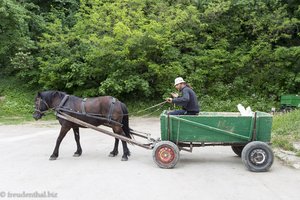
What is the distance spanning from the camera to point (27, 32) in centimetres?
2139

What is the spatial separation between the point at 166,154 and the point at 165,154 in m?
0.02

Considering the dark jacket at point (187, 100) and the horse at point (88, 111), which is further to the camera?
the horse at point (88, 111)

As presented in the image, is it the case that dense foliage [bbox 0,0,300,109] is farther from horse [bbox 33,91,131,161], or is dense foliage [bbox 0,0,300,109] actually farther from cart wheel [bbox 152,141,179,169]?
cart wheel [bbox 152,141,179,169]

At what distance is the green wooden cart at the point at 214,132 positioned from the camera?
751 centimetres

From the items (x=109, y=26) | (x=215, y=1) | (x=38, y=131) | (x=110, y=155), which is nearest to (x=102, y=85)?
(x=109, y=26)

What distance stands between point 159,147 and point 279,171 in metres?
2.41

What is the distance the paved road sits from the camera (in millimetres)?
6027

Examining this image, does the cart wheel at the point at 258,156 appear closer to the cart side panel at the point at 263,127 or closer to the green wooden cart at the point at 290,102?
the cart side panel at the point at 263,127

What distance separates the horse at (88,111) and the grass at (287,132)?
3810mm

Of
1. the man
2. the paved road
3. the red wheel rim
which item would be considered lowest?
the paved road

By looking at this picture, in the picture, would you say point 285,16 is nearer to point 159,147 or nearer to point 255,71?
point 255,71

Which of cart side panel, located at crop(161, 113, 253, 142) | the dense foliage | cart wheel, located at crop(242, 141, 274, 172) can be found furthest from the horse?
the dense foliage

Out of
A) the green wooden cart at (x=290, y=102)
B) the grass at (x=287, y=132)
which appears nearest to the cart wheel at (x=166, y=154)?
the grass at (x=287, y=132)

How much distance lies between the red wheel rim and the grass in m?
2.98
